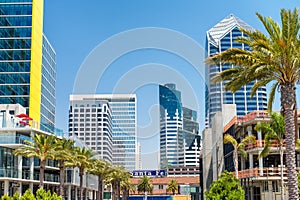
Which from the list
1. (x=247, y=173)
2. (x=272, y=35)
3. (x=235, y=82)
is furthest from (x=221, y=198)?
(x=247, y=173)

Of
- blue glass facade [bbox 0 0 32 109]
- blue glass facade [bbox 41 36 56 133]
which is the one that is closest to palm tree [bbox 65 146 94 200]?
blue glass facade [bbox 0 0 32 109]

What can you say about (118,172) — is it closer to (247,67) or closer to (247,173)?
(247,173)

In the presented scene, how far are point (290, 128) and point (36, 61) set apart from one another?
79779mm

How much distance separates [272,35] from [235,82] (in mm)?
3023

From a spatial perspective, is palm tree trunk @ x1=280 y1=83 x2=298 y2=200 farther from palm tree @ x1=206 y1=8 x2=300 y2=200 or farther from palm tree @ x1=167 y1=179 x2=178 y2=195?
palm tree @ x1=167 y1=179 x2=178 y2=195

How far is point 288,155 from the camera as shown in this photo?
20828 millimetres

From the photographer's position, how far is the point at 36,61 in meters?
94.8

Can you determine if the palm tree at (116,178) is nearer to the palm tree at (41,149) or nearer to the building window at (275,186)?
the palm tree at (41,149)

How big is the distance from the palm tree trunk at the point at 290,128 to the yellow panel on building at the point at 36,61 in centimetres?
7454

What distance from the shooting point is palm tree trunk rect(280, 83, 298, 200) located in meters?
20.6

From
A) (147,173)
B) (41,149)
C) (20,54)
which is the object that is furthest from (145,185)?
(41,149)

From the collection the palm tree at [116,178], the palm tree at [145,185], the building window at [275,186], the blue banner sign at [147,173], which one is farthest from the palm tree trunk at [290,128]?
the blue banner sign at [147,173]

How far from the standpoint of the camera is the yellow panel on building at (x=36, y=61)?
92.0 meters

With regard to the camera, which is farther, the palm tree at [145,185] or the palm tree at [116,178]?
the palm tree at [145,185]
